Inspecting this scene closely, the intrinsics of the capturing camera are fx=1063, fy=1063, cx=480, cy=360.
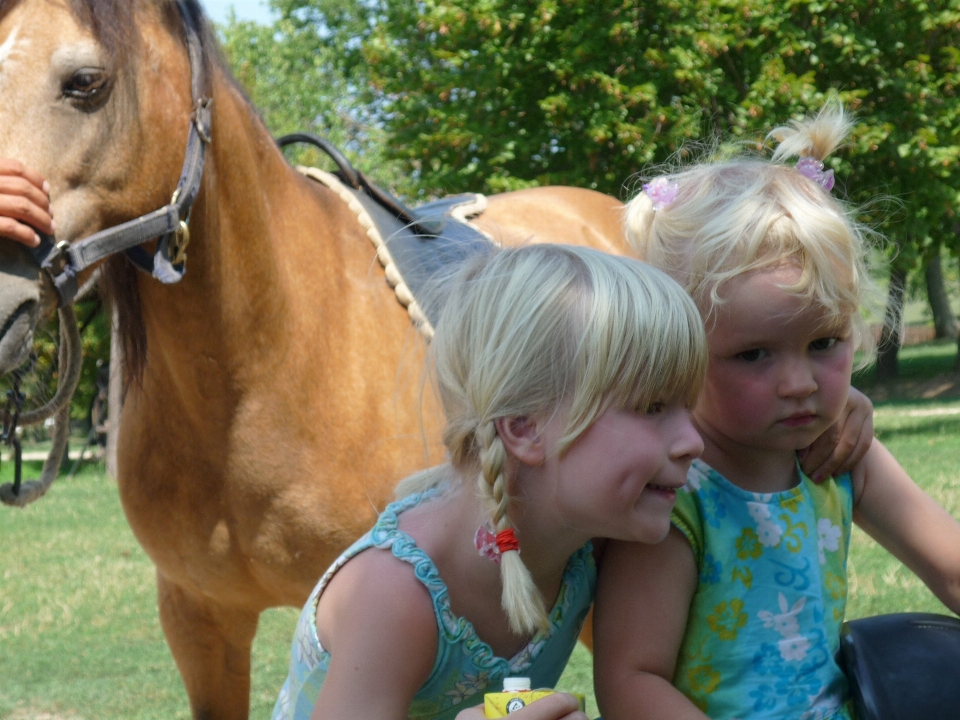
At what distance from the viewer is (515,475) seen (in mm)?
1399

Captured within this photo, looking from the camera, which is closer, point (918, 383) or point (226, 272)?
point (226, 272)

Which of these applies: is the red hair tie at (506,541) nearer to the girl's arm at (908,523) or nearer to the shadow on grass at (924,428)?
the girl's arm at (908,523)

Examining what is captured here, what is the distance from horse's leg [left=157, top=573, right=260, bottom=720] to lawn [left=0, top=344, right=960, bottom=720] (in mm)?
1201

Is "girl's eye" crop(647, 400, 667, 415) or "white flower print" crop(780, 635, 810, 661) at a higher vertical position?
"girl's eye" crop(647, 400, 667, 415)

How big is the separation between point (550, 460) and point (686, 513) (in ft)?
0.89

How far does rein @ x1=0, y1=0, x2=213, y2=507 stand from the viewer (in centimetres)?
195

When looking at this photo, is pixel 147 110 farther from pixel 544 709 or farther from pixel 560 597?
pixel 544 709

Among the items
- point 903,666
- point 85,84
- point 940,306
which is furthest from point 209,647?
point 940,306

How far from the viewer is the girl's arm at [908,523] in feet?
5.42

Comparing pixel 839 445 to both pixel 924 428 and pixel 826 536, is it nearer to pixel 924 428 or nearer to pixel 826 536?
pixel 826 536

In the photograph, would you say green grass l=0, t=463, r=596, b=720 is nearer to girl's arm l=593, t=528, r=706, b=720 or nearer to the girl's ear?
girl's arm l=593, t=528, r=706, b=720

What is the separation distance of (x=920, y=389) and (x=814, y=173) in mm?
16506

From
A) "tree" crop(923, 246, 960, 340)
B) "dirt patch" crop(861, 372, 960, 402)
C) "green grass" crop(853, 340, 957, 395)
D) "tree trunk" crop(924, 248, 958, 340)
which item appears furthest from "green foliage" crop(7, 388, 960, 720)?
"tree trunk" crop(924, 248, 958, 340)

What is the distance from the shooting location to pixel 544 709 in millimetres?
1126
